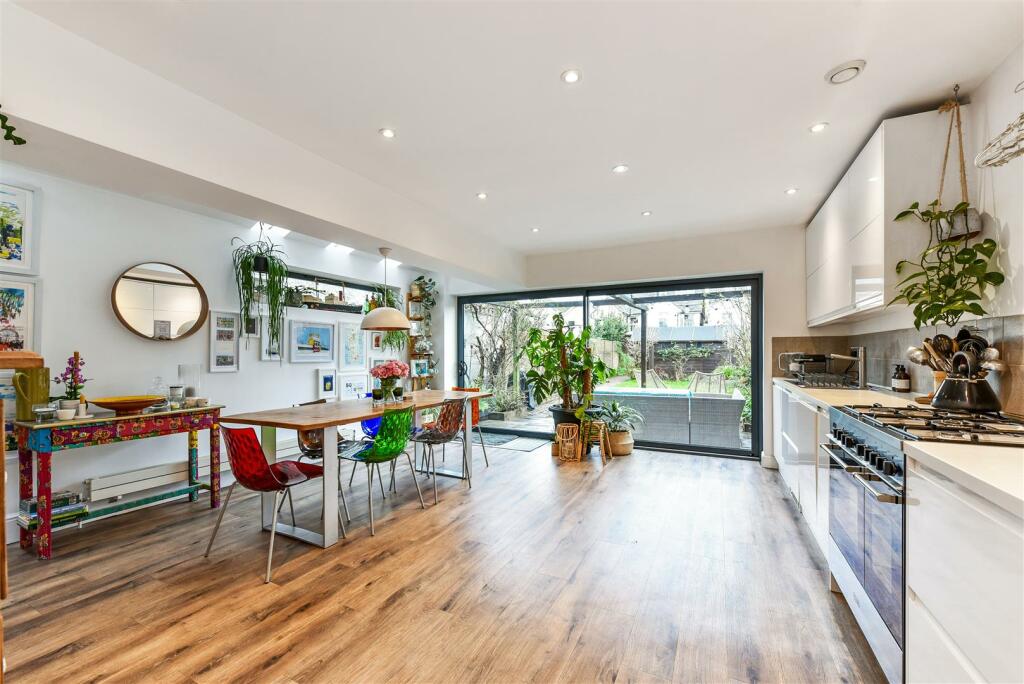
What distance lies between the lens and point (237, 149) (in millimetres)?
2434

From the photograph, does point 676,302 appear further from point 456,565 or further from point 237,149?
point 237,149

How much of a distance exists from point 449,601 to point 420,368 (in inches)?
169

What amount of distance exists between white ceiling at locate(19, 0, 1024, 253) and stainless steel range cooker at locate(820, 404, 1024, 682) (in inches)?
60.6

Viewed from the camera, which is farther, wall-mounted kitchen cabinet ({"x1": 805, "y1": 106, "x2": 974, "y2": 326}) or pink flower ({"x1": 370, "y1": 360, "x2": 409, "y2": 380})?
pink flower ({"x1": 370, "y1": 360, "x2": 409, "y2": 380})

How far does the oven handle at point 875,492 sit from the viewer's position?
1454mm

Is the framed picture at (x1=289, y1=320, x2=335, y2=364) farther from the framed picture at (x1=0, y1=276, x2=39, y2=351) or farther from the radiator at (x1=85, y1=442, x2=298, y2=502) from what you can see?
the framed picture at (x1=0, y1=276, x2=39, y2=351)

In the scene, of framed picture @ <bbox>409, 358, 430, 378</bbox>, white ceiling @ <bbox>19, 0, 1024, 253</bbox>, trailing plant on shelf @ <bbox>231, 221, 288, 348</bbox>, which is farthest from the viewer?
framed picture @ <bbox>409, 358, 430, 378</bbox>

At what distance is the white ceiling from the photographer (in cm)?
171

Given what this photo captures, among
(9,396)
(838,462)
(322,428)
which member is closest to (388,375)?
(322,428)

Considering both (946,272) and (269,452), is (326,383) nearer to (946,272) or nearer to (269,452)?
(269,452)

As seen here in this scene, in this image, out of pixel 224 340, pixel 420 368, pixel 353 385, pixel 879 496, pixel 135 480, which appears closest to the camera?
pixel 879 496

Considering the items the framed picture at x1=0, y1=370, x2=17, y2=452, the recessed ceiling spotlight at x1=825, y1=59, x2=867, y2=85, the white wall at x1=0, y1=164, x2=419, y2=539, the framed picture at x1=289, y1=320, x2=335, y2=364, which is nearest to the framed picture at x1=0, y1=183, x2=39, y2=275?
the white wall at x1=0, y1=164, x2=419, y2=539

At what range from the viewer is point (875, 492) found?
1.58 m

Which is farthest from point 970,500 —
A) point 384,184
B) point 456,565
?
point 384,184
